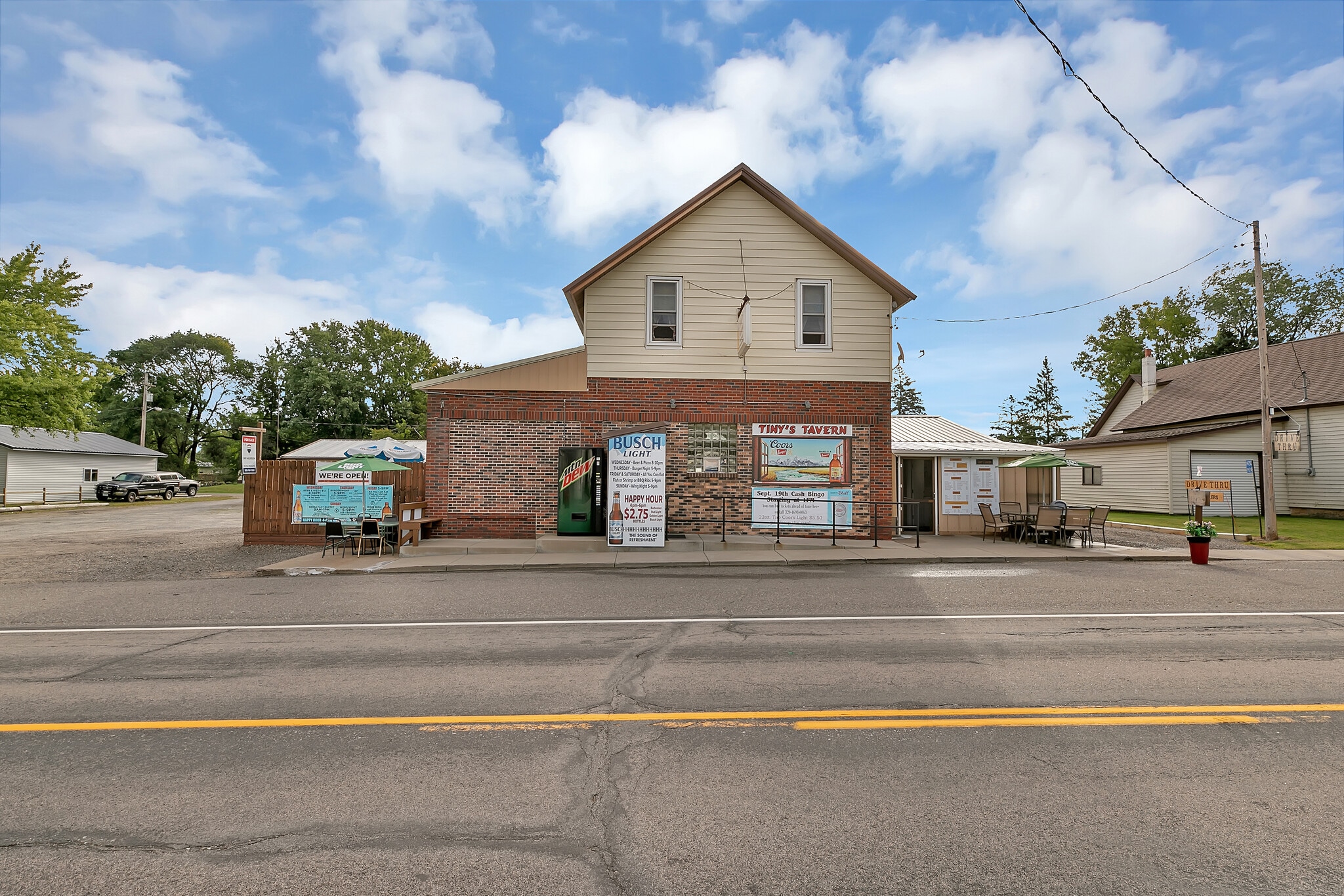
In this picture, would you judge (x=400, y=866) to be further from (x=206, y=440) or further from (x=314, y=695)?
(x=206, y=440)

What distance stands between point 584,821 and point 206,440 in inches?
3513

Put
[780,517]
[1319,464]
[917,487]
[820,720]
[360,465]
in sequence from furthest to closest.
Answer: [1319,464], [917,487], [780,517], [360,465], [820,720]

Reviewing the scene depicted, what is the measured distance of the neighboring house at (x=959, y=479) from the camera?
1908 cm

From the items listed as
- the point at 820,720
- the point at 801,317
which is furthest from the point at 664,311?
the point at 820,720

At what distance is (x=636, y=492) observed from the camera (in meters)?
15.2

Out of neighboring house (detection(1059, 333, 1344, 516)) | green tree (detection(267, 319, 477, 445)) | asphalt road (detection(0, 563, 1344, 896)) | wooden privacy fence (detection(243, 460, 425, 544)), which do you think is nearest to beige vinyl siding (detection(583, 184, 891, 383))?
wooden privacy fence (detection(243, 460, 425, 544))

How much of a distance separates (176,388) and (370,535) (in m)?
71.9

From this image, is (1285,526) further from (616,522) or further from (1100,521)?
(616,522)

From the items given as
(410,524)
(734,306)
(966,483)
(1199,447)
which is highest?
(734,306)

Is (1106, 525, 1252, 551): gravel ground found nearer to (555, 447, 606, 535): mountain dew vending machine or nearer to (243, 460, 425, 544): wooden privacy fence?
(555, 447, 606, 535): mountain dew vending machine

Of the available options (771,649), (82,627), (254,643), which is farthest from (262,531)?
(771,649)

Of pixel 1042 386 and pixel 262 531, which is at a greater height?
pixel 1042 386

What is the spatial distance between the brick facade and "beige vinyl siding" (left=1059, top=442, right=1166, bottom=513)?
42.3 ft

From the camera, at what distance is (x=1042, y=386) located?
7075 cm
